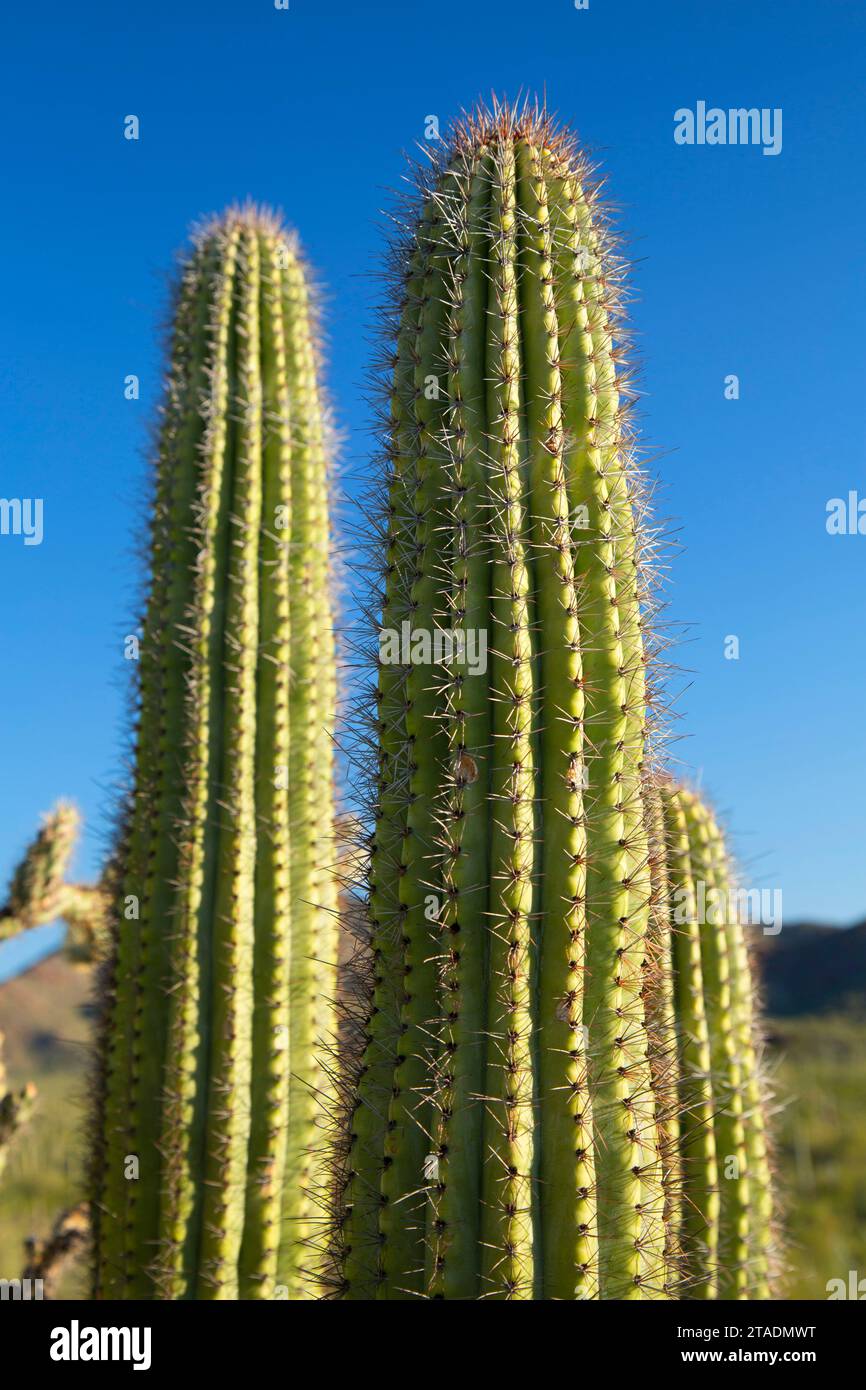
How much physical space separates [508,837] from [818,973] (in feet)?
123

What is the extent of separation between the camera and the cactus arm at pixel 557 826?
9.12 ft

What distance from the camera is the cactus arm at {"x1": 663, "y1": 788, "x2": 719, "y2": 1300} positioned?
13.6ft

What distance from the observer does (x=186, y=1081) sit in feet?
15.3

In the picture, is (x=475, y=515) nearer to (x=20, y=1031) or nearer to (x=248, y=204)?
(x=248, y=204)

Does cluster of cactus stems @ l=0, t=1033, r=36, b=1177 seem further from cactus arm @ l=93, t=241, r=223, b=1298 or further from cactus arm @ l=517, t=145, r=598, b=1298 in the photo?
cactus arm @ l=517, t=145, r=598, b=1298

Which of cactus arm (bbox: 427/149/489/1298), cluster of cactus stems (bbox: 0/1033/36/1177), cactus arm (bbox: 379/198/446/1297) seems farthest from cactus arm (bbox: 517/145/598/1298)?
cluster of cactus stems (bbox: 0/1033/36/1177)

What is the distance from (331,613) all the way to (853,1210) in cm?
1759

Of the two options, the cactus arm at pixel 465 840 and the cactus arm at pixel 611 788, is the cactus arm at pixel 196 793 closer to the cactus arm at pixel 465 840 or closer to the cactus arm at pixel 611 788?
the cactus arm at pixel 465 840

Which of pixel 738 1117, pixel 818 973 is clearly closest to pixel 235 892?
pixel 738 1117

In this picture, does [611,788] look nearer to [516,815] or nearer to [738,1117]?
[516,815]

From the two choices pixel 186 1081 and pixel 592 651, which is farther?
pixel 186 1081
